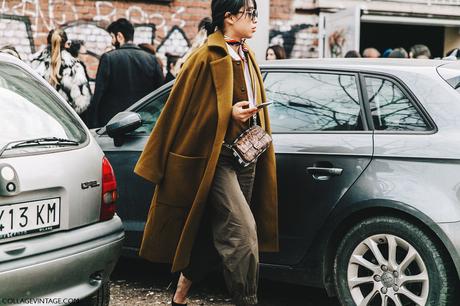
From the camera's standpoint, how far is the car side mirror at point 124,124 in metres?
4.74

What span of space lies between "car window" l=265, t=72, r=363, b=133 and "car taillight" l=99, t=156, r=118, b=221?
1.12 meters

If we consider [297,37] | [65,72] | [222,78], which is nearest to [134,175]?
[222,78]

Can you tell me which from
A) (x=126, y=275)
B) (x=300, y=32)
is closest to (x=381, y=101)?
(x=126, y=275)

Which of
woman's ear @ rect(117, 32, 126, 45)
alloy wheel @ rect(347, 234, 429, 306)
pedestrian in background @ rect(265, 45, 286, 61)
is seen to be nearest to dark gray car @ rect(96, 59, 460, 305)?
alloy wheel @ rect(347, 234, 429, 306)

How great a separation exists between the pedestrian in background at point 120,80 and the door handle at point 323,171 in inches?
130

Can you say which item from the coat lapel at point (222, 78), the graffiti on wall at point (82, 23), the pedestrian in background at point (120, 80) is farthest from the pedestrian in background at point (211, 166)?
the graffiti on wall at point (82, 23)

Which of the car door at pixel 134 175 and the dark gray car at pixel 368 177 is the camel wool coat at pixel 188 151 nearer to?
the dark gray car at pixel 368 177

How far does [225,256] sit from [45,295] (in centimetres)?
98

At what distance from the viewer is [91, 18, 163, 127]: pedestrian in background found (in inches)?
279

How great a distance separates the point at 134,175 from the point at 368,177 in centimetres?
160

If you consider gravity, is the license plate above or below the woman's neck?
below

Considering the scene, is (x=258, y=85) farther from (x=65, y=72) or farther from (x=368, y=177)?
(x=65, y=72)

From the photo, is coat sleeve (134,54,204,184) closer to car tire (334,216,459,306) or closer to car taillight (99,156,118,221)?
car taillight (99,156,118,221)

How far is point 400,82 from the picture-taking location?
165 inches
